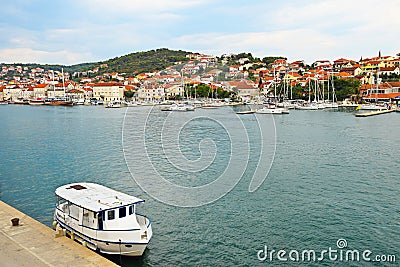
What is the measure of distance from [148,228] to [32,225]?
2477 millimetres

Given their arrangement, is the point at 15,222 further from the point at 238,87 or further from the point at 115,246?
the point at 238,87

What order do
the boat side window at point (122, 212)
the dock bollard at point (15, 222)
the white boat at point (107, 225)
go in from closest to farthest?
the white boat at point (107, 225) → the boat side window at point (122, 212) → the dock bollard at point (15, 222)

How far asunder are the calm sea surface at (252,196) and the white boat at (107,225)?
1.51 ft

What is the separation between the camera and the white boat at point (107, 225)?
23.8 ft

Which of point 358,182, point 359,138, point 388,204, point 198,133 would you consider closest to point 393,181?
point 358,182

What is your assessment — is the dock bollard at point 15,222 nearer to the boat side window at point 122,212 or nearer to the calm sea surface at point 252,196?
the calm sea surface at point 252,196

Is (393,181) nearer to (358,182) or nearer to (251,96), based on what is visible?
(358,182)

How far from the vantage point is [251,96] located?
6469cm

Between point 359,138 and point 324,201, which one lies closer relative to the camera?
point 324,201

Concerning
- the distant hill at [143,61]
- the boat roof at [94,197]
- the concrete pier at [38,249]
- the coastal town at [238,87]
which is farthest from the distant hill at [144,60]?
the concrete pier at [38,249]

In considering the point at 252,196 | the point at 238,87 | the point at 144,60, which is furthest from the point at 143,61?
the point at 252,196

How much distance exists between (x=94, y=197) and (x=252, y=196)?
519cm

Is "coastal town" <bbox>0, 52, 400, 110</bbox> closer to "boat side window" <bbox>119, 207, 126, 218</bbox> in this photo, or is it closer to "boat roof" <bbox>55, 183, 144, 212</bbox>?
"boat roof" <bbox>55, 183, 144, 212</bbox>

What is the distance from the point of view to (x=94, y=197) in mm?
8039
